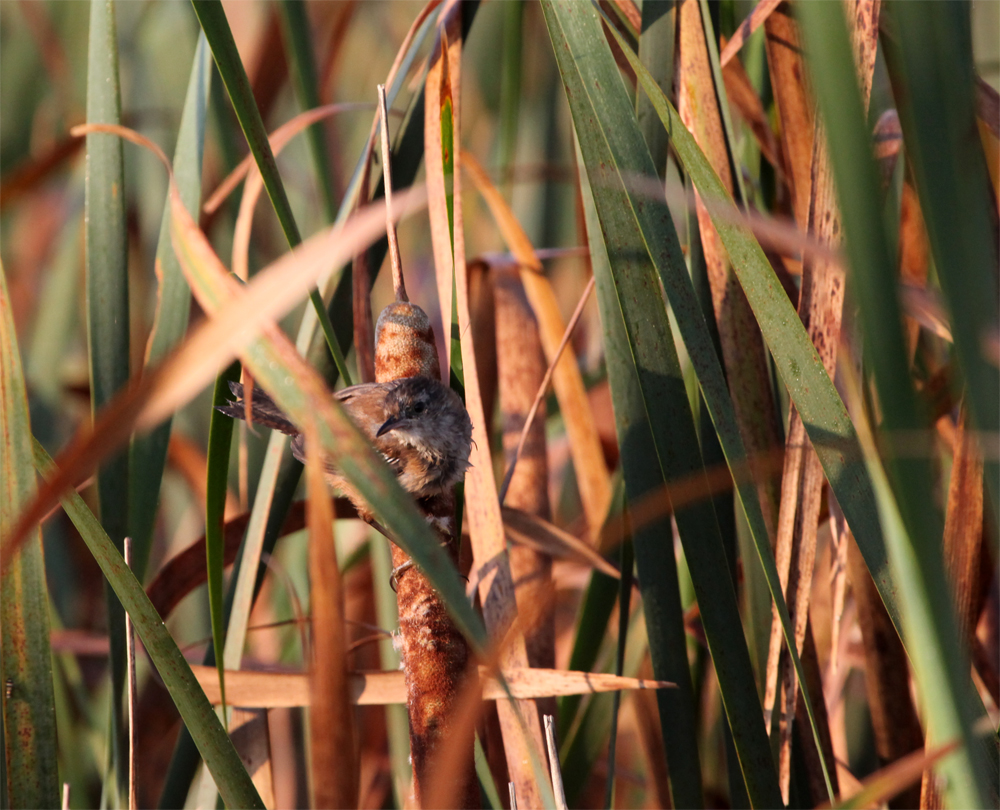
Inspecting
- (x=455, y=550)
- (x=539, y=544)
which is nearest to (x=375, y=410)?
(x=455, y=550)

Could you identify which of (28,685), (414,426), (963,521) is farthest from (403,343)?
(963,521)

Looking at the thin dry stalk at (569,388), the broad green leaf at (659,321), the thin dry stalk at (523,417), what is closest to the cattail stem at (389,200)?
the broad green leaf at (659,321)

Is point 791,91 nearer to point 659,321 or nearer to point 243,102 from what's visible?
point 659,321

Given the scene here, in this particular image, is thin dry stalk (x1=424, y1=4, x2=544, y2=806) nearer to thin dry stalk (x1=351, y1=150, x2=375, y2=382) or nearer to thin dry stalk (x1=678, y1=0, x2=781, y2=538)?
thin dry stalk (x1=351, y1=150, x2=375, y2=382)

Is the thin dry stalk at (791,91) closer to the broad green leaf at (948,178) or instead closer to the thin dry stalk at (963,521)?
the thin dry stalk at (963,521)

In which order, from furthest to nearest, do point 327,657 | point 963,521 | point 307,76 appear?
point 307,76
point 963,521
point 327,657
